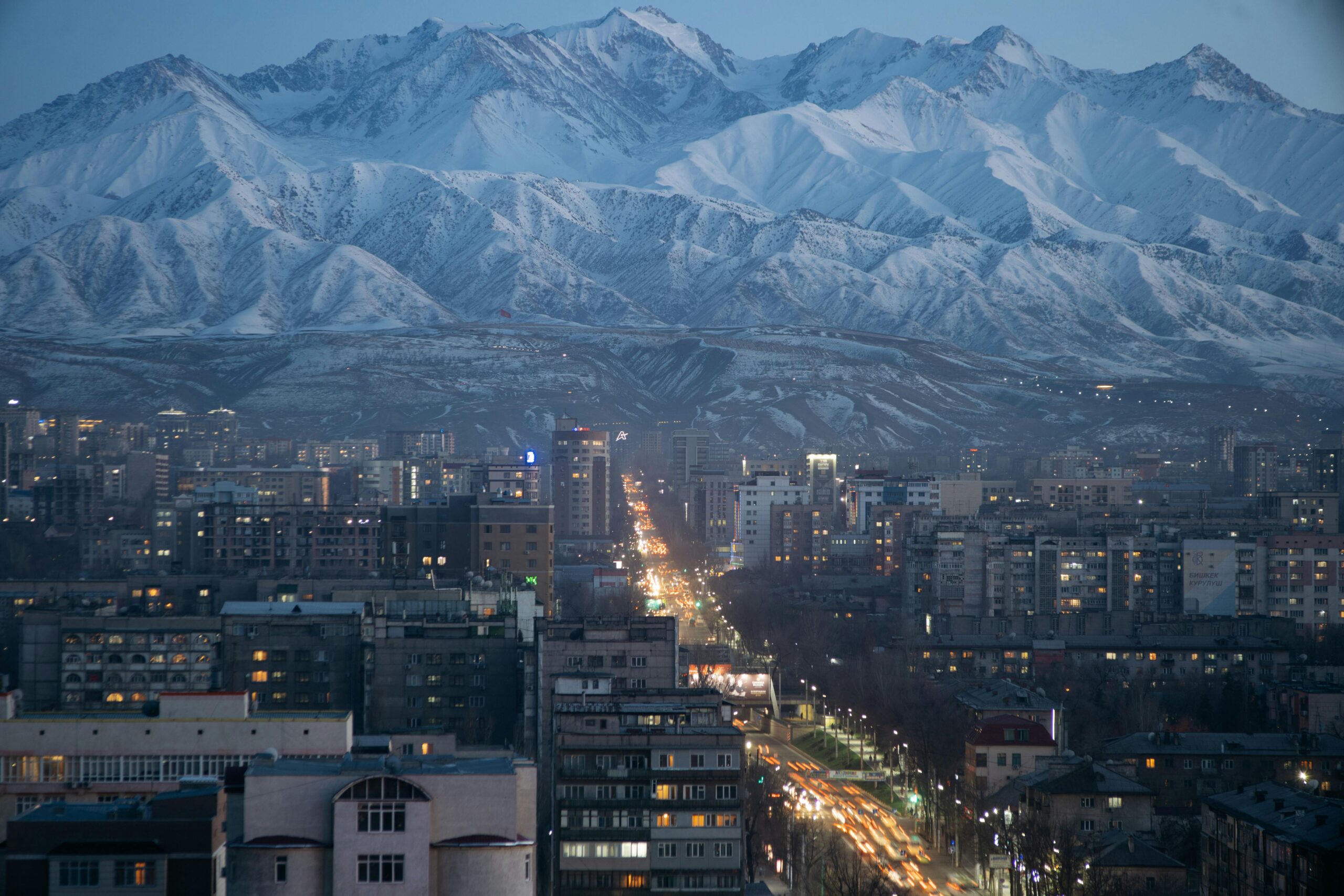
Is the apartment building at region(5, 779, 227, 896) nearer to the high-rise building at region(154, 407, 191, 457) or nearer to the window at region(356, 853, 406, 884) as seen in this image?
the window at region(356, 853, 406, 884)

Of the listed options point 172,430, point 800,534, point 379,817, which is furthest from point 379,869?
point 172,430

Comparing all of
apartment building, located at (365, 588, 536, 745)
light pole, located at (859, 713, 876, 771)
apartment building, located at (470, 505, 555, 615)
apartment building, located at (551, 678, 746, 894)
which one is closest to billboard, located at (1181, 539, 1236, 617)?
apartment building, located at (470, 505, 555, 615)

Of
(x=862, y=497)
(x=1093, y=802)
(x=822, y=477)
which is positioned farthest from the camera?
(x=822, y=477)

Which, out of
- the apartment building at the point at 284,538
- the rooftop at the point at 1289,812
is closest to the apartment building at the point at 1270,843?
the rooftop at the point at 1289,812

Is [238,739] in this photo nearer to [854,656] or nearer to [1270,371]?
[854,656]

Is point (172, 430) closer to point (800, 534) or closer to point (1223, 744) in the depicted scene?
point (800, 534)

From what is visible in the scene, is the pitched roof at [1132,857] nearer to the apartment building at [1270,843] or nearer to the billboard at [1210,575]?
the apartment building at [1270,843]
